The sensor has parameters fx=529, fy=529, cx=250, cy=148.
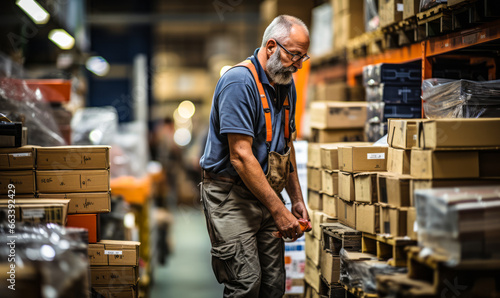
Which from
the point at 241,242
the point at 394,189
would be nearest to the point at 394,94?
the point at 394,189

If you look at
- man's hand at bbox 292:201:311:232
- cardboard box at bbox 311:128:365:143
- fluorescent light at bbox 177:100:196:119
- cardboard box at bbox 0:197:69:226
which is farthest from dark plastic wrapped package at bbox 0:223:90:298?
fluorescent light at bbox 177:100:196:119

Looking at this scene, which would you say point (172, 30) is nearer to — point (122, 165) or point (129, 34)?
point (129, 34)

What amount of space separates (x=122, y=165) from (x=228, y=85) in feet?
14.6

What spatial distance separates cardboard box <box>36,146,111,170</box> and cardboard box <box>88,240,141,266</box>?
588 mm

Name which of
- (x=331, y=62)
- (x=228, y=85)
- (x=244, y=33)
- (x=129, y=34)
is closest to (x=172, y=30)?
(x=244, y=33)

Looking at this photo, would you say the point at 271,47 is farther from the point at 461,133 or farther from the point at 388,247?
the point at 388,247

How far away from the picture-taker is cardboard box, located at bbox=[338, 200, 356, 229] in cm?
392

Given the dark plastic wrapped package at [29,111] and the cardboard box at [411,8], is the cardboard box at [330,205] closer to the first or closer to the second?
the cardboard box at [411,8]

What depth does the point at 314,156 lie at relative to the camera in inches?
191

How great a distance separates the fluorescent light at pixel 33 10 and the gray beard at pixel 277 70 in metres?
3.44

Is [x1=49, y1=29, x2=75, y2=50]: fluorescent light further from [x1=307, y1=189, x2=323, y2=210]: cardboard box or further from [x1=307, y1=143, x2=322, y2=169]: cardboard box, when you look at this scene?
[x1=307, y1=189, x2=323, y2=210]: cardboard box

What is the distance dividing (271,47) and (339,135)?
1.75m

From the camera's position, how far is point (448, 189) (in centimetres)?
298

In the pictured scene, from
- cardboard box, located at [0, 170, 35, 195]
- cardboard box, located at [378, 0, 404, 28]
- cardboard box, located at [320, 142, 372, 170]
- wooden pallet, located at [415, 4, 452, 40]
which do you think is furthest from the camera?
cardboard box, located at [378, 0, 404, 28]
